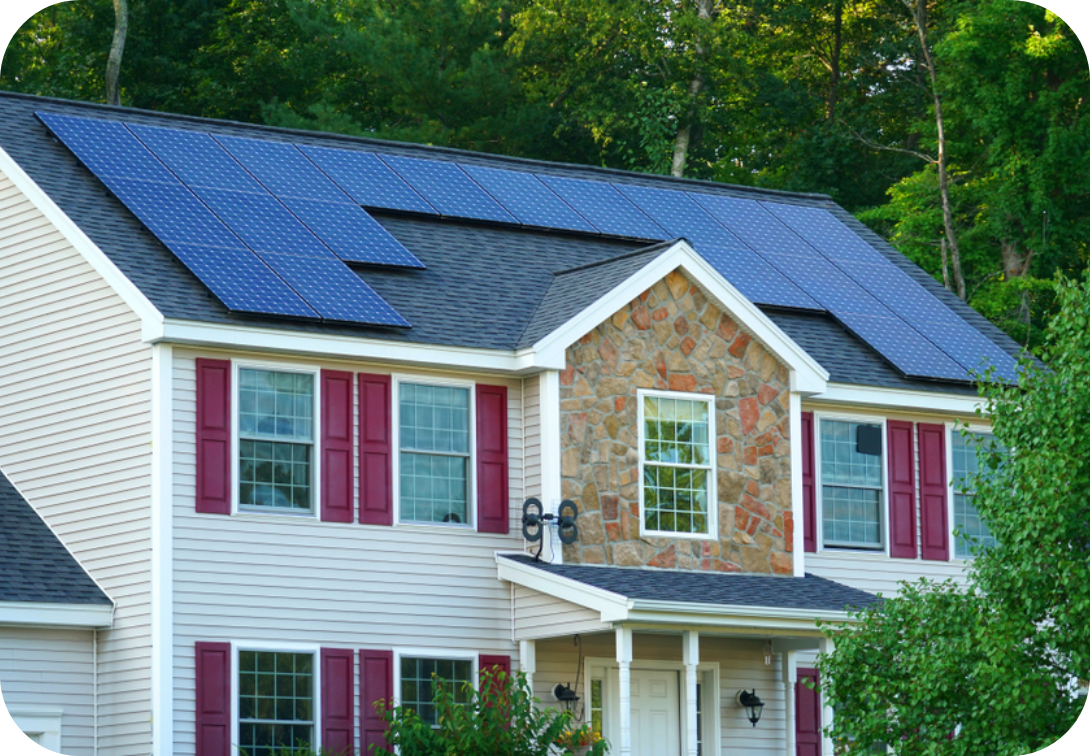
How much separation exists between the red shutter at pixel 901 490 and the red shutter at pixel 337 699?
7.63 m

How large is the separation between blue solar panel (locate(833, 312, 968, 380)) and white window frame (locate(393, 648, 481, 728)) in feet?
22.7

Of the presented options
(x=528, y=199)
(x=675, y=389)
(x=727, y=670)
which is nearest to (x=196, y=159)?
(x=528, y=199)

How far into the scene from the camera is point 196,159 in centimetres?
2244

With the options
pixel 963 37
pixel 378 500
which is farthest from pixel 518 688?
pixel 963 37

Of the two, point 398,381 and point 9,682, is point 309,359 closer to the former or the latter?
point 398,381

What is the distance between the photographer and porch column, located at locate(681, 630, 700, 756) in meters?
19.6

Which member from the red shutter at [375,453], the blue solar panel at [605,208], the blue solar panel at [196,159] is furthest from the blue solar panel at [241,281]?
the blue solar panel at [605,208]

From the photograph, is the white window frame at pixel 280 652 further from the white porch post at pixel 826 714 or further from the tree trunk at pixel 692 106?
the tree trunk at pixel 692 106

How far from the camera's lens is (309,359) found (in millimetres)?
20016

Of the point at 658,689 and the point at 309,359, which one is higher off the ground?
the point at 309,359

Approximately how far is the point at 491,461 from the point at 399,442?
1131 millimetres

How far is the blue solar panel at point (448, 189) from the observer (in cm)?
2405

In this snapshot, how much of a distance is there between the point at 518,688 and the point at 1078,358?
6.71 m

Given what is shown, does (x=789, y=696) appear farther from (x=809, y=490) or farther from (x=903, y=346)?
(x=903, y=346)
